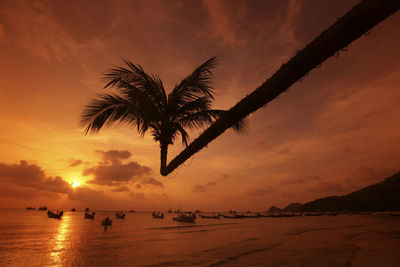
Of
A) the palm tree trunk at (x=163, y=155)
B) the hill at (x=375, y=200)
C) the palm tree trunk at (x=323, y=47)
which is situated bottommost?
the palm tree trunk at (x=323, y=47)

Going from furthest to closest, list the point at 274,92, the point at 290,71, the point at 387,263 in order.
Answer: the point at 387,263, the point at 274,92, the point at 290,71

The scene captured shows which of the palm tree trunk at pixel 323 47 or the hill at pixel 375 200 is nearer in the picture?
the palm tree trunk at pixel 323 47

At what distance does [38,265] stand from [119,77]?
28.6 ft

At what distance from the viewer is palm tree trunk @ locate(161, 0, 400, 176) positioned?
3.28 feet

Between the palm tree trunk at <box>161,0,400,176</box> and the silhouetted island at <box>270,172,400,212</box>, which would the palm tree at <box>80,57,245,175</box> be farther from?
the silhouetted island at <box>270,172,400,212</box>

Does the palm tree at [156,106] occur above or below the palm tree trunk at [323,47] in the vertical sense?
above

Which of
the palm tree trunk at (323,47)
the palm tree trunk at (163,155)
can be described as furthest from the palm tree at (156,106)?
the palm tree trunk at (323,47)

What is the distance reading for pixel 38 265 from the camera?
8.59 meters

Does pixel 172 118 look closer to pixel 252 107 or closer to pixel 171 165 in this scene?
pixel 171 165

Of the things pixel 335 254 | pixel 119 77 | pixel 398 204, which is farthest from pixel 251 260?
Result: pixel 398 204

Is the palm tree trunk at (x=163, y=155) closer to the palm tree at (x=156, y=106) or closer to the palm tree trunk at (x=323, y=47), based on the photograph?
the palm tree at (x=156, y=106)

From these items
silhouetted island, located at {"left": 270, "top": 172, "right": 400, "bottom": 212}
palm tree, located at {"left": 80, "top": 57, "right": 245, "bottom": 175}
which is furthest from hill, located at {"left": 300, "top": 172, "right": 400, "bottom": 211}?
palm tree, located at {"left": 80, "top": 57, "right": 245, "bottom": 175}

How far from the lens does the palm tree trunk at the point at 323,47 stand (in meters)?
1.00

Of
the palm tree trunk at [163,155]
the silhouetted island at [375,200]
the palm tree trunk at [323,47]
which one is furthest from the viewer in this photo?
the silhouetted island at [375,200]
